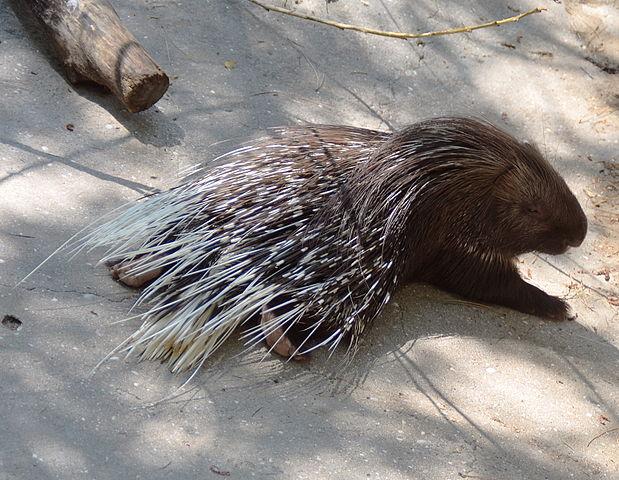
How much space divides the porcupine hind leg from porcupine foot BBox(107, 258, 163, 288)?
44.2 inches

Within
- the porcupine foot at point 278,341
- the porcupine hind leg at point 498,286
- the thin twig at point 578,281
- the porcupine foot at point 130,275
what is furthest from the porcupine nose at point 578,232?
the porcupine foot at point 130,275

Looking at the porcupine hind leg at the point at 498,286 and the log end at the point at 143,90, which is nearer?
the porcupine hind leg at the point at 498,286

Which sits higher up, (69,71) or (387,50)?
(69,71)

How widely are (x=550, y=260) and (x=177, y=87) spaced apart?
1855 millimetres

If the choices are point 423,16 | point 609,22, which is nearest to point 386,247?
point 423,16

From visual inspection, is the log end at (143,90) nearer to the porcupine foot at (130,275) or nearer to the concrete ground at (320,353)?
the concrete ground at (320,353)

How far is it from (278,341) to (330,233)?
1.33ft

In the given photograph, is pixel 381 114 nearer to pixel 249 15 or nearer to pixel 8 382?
pixel 249 15

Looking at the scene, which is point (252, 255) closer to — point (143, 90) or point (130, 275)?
point (130, 275)

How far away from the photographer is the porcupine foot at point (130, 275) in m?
3.10

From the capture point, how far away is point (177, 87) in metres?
4.25

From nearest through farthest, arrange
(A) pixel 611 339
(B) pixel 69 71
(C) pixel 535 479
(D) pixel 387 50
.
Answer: (C) pixel 535 479, (A) pixel 611 339, (B) pixel 69 71, (D) pixel 387 50

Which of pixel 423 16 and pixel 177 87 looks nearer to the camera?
pixel 177 87

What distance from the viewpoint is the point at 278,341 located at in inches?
119
